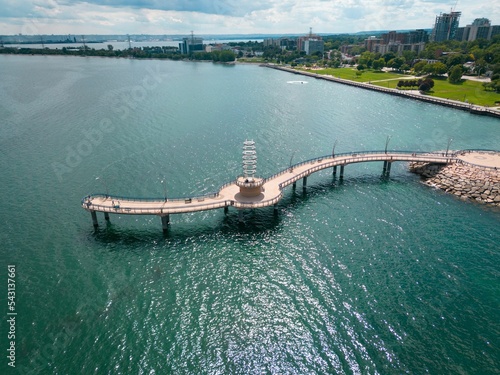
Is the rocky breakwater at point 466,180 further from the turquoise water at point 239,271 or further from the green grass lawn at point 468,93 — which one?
the green grass lawn at point 468,93

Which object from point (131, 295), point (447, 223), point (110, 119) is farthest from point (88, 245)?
point (110, 119)

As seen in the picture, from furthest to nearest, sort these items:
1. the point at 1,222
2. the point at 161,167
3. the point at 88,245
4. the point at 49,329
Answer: the point at 161,167
the point at 1,222
the point at 88,245
the point at 49,329

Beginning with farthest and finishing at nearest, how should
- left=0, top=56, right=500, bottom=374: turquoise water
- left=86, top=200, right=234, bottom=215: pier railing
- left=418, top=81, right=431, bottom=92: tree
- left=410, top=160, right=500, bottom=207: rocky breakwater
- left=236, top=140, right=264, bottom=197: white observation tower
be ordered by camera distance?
1. left=418, top=81, right=431, bottom=92: tree
2. left=410, top=160, right=500, bottom=207: rocky breakwater
3. left=236, top=140, right=264, bottom=197: white observation tower
4. left=86, top=200, right=234, bottom=215: pier railing
5. left=0, top=56, right=500, bottom=374: turquoise water

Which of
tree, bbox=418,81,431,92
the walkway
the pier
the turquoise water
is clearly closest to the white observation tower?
the pier

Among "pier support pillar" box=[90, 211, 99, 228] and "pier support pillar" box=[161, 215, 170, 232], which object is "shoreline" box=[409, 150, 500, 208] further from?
"pier support pillar" box=[90, 211, 99, 228]

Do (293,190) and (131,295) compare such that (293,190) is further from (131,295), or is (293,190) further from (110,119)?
(110,119)

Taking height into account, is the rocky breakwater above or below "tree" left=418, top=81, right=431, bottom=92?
below
